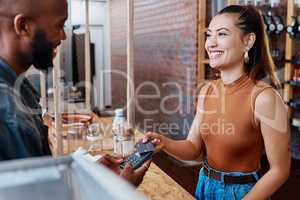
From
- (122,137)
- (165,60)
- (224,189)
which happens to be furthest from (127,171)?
(165,60)

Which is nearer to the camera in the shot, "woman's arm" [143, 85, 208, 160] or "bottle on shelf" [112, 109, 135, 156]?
"woman's arm" [143, 85, 208, 160]

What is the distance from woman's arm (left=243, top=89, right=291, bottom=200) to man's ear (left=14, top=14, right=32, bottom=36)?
2.50ft

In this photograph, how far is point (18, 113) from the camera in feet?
2.08

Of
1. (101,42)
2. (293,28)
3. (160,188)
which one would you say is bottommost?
(160,188)

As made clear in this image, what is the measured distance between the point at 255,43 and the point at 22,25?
82cm

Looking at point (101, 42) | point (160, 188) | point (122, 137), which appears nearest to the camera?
point (160, 188)

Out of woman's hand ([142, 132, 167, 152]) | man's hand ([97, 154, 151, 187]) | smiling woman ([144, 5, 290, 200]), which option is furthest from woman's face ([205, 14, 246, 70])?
man's hand ([97, 154, 151, 187])

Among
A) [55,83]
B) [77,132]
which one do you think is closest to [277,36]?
[77,132]

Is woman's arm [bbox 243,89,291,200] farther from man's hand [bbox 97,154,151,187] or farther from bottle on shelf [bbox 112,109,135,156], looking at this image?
bottle on shelf [bbox 112,109,135,156]

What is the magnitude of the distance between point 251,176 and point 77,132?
1218 mm

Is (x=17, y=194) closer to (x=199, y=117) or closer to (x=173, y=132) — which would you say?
(x=199, y=117)

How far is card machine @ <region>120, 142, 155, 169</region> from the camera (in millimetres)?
Result: 955

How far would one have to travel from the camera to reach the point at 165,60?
13.9ft

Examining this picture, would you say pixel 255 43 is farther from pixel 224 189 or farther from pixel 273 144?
pixel 224 189
